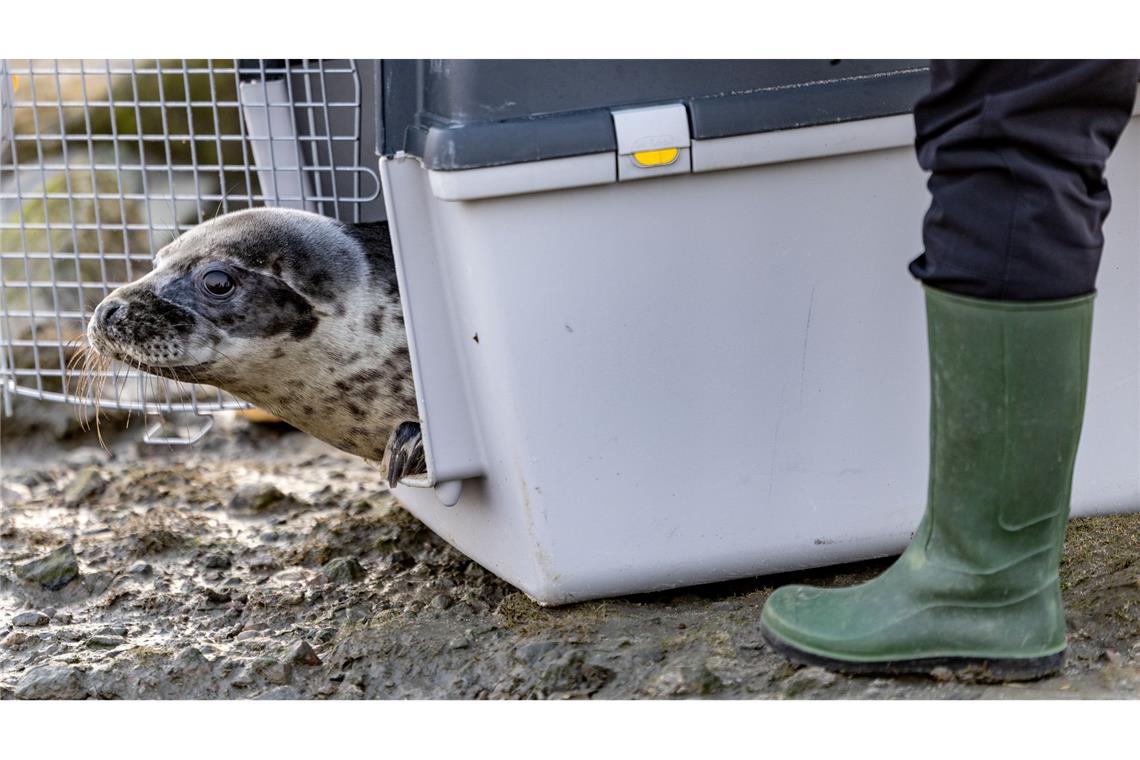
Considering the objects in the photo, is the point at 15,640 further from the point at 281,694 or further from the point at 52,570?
the point at 281,694

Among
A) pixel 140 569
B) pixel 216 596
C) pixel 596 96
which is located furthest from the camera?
pixel 140 569

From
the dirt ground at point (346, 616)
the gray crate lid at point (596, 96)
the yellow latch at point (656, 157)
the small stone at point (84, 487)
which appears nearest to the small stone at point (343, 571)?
the dirt ground at point (346, 616)

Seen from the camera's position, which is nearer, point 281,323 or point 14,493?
point 281,323

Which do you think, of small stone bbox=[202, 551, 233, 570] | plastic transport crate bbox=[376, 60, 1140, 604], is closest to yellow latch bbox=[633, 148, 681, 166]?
plastic transport crate bbox=[376, 60, 1140, 604]

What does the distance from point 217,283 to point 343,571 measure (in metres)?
0.59

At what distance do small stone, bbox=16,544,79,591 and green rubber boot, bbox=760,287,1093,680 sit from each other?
1.45 metres

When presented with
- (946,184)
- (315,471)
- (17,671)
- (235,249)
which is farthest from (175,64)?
(946,184)

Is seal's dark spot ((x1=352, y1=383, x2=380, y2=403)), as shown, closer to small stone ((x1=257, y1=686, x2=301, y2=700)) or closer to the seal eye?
the seal eye

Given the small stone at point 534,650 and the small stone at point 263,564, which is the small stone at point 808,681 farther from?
the small stone at point 263,564

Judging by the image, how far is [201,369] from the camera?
2.40 m

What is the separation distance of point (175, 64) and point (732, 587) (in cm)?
305

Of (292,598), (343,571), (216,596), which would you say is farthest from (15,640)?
(343,571)

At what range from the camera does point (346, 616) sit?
7.89 ft

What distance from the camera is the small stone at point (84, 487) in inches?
126
